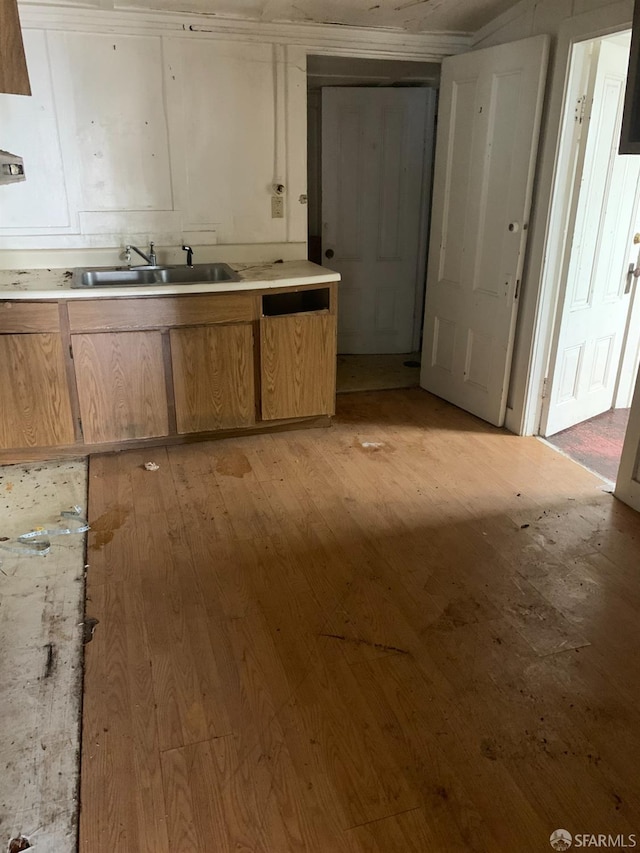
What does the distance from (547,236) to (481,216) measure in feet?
1.66

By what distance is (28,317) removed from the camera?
300 cm

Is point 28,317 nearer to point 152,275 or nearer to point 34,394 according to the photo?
point 34,394

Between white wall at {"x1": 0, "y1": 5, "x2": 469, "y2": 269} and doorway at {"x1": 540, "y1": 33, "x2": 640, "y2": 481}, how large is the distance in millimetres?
1084

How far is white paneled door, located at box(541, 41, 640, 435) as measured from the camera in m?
3.12

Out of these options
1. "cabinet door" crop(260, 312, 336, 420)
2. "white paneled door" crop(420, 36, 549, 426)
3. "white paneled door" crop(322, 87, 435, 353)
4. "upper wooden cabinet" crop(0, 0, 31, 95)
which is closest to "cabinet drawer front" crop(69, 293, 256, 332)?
"cabinet door" crop(260, 312, 336, 420)

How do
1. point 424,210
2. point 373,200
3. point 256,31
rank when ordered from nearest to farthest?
point 256,31
point 373,200
point 424,210

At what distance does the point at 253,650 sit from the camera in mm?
2025

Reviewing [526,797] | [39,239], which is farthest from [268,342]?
[526,797]

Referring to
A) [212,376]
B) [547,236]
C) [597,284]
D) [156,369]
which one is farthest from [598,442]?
[156,369]

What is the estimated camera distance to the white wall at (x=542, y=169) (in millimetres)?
2826

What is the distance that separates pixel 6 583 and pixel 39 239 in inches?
78.8

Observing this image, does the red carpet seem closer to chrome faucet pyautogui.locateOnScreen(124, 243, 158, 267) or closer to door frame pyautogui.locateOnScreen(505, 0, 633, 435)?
door frame pyautogui.locateOnScreen(505, 0, 633, 435)

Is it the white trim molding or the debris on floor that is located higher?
the white trim molding

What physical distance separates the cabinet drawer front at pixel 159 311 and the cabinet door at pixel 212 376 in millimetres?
58
